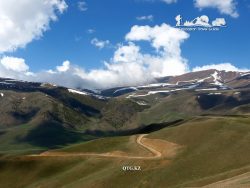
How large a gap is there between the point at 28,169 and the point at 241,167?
69193 mm

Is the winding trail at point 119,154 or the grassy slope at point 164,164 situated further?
the winding trail at point 119,154

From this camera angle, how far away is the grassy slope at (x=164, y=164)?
355 ft

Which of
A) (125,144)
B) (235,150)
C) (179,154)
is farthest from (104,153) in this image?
(235,150)

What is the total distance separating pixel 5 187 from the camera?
133 m

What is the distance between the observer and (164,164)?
117 meters

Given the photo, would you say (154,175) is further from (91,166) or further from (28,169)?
(28,169)
